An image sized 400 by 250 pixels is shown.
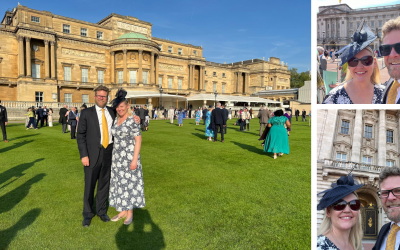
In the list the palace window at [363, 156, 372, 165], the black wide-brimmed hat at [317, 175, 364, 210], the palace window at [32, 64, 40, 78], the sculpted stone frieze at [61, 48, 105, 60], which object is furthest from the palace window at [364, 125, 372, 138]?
the sculpted stone frieze at [61, 48, 105, 60]

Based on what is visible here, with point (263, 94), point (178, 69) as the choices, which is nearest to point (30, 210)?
point (178, 69)

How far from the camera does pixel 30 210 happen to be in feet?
14.4

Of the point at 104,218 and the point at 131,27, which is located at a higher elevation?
the point at 131,27

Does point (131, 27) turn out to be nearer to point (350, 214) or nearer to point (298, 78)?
point (350, 214)

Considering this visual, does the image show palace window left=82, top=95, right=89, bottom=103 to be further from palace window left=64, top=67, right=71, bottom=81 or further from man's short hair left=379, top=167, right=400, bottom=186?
man's short hair left=379, top=167, right=400, bottom=186

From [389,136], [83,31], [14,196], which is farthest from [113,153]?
[83,31]

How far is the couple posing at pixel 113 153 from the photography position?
3.87 meters

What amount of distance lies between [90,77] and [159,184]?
39.4m

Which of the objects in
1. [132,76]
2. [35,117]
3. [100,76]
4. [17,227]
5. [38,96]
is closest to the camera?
[17,227]

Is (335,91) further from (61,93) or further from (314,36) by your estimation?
(61,93)

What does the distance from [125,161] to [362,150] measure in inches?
125

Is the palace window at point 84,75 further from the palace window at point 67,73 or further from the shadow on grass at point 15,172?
the shadow on grass at point 15,172

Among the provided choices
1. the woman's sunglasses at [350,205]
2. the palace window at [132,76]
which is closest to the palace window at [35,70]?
the palace window at [132,76]

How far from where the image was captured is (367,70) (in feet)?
4.27
